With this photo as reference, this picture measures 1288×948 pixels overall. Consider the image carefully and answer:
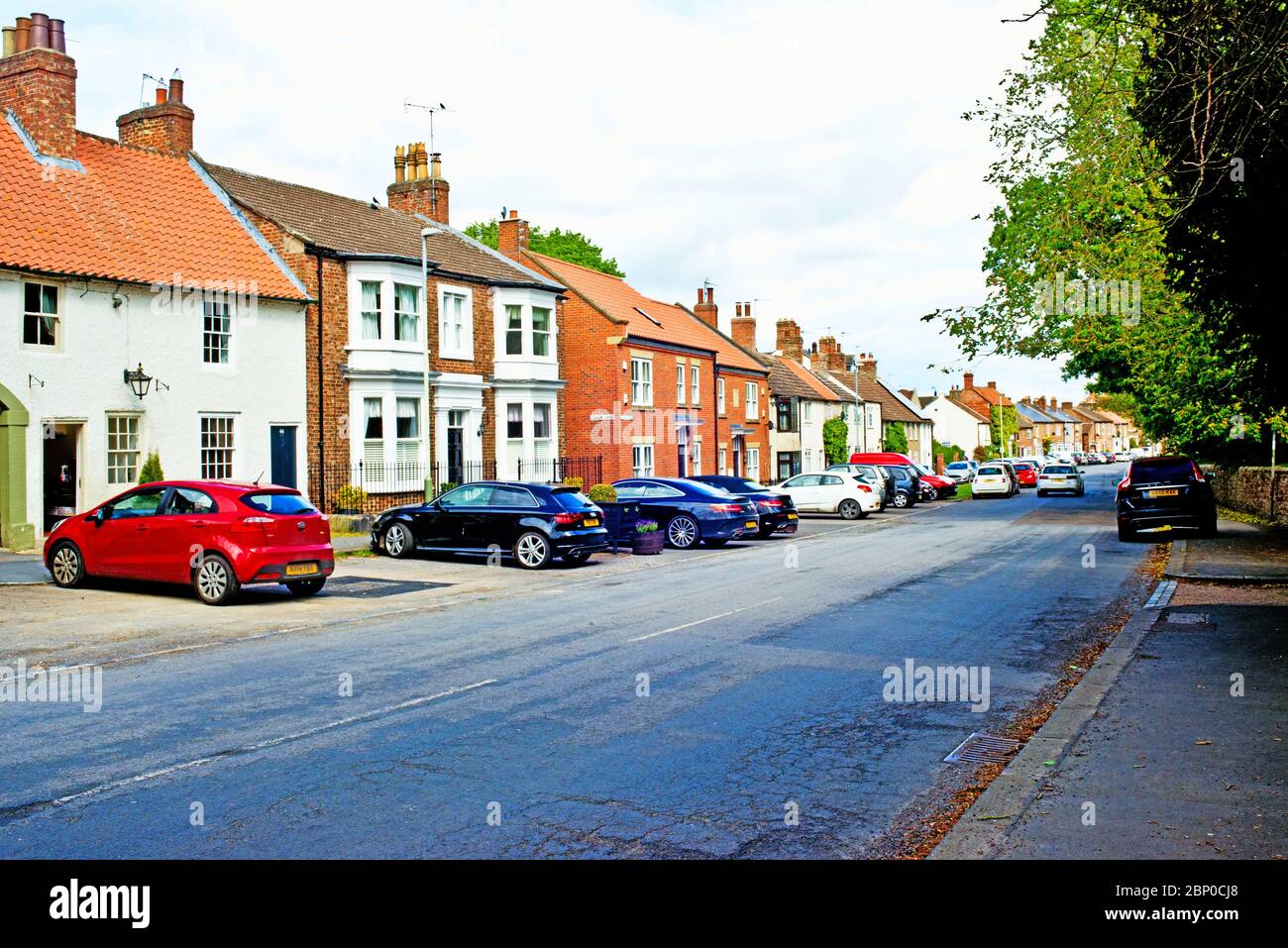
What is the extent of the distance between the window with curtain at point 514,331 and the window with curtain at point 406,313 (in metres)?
4.46

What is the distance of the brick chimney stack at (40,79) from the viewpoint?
24438 mm

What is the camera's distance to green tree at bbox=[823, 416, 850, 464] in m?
72.1

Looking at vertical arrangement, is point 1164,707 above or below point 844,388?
below

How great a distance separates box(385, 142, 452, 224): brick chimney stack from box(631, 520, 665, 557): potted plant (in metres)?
19.4

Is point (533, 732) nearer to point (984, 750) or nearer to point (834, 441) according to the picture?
point (984, 750)

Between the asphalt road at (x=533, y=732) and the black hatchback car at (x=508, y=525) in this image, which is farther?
the black hatchback car at (x=508, y=525)

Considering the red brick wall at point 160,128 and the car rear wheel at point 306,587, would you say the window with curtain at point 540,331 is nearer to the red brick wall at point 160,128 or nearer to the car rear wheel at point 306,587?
the red brick wall at point 160,128

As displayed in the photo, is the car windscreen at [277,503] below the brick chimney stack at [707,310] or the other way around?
below

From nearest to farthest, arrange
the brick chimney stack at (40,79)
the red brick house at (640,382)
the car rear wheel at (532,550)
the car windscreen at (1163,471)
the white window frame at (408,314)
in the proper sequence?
the car rear wheel at (532,550)
the car windscreen at (1163,471)
the brick chimney stack at (40,79)
the white window frame at (408,314)
the red brick house at (640,382)

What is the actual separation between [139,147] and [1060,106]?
2394cm

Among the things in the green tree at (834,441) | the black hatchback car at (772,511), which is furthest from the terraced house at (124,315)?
the green tree at (834,441)
